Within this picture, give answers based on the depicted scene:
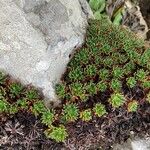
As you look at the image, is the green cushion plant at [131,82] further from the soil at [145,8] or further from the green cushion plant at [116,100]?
the soil at [145,8]

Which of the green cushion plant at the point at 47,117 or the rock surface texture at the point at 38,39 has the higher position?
the rock surface texture at the point at 38,39

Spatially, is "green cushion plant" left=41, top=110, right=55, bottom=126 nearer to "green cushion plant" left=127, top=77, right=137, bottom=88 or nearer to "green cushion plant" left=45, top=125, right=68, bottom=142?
"green cushion plant" left=45, top=125, right=68, bottom=142

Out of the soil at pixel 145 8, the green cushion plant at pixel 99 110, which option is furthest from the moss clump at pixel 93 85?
the soil at pixel 145 8

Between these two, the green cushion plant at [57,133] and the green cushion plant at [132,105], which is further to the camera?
the green cushion plant at [132,105]

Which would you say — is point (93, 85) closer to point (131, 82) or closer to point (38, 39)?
point (131, 82)

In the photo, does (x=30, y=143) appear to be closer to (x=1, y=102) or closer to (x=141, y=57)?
(x=1, y=102)

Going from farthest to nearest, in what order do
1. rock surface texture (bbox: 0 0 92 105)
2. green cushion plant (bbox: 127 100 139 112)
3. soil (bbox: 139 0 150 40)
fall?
soil (bbox: 139 0 150 40) → green cushion plant (bbox: 127 100 139 112) → rock surface texture (bbox: 0 0 92 105)

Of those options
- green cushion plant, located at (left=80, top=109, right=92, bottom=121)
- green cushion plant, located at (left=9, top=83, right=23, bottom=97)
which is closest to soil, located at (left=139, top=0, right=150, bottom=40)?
green cushion plant, located at (left=80, top=109, right=92, bottom=121)

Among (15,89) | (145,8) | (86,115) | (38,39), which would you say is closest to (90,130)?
(86,115)

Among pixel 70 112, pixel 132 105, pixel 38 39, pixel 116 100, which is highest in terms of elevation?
pixel 38 39
